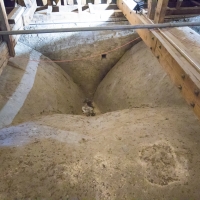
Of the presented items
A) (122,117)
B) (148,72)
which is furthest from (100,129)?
(148,72)

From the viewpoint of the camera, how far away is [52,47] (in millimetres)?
4578

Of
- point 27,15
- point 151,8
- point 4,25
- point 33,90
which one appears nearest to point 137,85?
point 151,8

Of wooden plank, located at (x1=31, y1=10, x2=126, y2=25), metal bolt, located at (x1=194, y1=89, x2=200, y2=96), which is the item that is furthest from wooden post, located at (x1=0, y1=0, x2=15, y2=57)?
metal bolt, located at (x1=194, y1=89, x2=200, y2=96)

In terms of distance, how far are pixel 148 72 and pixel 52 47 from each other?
2.24 meters

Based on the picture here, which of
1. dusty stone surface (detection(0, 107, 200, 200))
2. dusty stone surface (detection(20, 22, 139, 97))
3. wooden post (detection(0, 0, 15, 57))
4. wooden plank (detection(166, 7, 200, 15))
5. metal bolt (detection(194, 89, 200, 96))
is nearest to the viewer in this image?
dusty stone surface (detection(0, 107, 200, 200))

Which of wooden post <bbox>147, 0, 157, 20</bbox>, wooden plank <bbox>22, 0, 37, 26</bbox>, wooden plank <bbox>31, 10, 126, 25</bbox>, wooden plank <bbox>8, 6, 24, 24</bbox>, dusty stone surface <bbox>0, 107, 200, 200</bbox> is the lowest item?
dusty stone surface <bbox>0, 107, 200, 200</bbox>

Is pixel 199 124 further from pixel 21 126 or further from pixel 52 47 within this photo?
pixel 52 47

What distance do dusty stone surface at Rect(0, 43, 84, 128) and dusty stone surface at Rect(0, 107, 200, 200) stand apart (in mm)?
629

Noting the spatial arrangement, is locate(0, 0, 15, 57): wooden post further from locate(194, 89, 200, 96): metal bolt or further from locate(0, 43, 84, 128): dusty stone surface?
locate(194, 89, 200, 96): metal bolt

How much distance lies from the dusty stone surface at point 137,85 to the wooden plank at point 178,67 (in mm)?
670

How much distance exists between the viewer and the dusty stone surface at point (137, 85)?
318 centimetres

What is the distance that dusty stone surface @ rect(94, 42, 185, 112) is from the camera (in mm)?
3182

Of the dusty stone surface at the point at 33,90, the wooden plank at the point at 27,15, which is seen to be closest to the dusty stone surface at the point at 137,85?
the dusty stone surface at the point at 33,90

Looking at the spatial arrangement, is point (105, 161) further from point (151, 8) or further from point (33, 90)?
point (151, 8)
